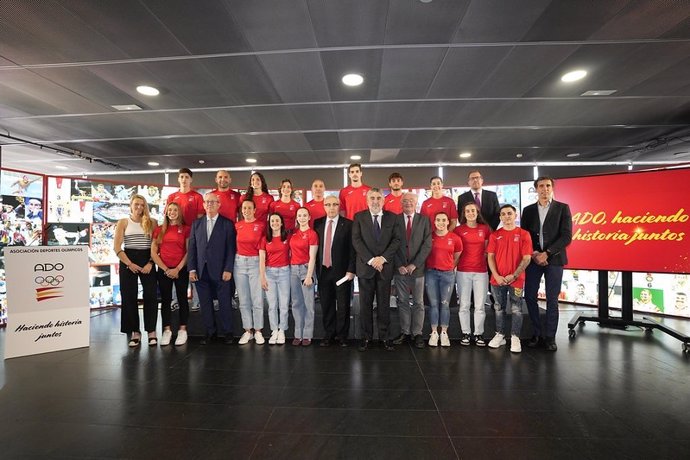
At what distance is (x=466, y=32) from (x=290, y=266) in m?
3.07

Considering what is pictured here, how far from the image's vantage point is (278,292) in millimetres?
3766

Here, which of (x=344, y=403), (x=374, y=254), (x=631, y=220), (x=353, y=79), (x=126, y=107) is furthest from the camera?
(x=126, y=107)

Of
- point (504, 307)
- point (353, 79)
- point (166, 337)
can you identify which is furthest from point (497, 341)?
point (166, 337)

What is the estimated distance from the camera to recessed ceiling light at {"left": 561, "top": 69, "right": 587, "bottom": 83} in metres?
3.77

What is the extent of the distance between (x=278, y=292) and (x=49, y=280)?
2793mm

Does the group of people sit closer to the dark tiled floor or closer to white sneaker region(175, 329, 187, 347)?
white sneaker region(175, 329, 187, 347)

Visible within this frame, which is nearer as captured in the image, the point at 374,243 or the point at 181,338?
the point at 374,243

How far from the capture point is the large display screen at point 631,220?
3889mm

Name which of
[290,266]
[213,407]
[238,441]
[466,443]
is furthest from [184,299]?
[466,443]

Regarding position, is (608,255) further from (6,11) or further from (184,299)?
(6,11)

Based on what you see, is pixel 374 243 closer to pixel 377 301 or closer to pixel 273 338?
pixel 377 301

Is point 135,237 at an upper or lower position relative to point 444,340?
upper

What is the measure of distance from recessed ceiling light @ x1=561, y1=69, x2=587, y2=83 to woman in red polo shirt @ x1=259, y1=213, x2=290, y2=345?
394 centimetres

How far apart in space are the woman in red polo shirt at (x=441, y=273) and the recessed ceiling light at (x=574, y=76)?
7.57ft
